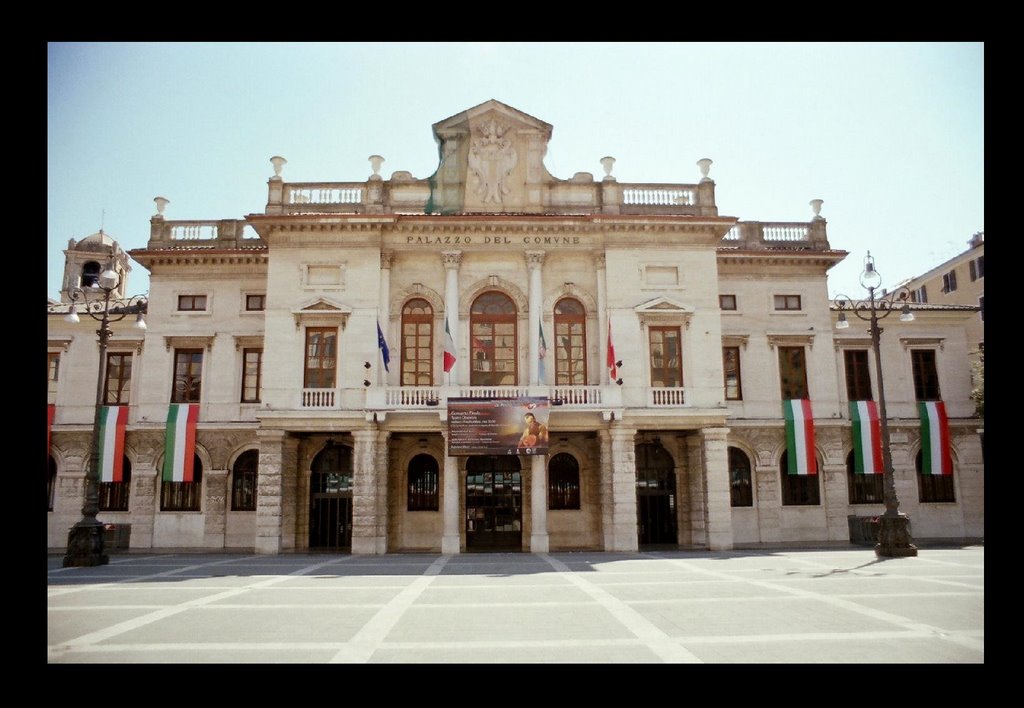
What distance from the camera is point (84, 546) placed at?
19.4m

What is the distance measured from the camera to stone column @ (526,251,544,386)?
80.1 feet

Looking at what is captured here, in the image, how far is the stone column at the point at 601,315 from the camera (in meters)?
25.1

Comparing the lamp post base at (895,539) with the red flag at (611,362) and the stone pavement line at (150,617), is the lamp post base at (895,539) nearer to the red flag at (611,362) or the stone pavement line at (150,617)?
the red flag at (611,362)

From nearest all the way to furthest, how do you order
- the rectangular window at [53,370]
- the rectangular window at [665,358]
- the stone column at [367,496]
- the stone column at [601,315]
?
1. the stone column at [367,496]
2. the rectangular window at [665,358]
3. the stone column at [601,315]
4. the rectangular window at [53,370]

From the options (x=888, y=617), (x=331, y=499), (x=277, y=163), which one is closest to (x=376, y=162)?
(x=277, y=163)

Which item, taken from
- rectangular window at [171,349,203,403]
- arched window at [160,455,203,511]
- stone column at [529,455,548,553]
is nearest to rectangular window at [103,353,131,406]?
rectangular window at [171,349,203,403]

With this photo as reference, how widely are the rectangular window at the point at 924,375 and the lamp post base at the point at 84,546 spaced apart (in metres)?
31.0

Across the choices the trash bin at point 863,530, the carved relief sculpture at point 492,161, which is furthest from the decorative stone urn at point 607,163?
the trash bin at point 863,530

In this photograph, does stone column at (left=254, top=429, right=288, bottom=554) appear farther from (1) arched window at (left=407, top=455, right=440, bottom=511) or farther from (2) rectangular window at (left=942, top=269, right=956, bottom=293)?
(2) rectangular window at (left=942, top=269, right=956, bottom=293)

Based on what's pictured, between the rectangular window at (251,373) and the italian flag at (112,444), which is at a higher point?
the rectangular window at (251,373)

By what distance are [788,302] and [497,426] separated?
14321mm

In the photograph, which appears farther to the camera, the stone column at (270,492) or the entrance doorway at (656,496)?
the entrance doorway at (656,496)

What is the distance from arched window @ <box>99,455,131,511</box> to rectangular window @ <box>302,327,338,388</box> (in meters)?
9.44
